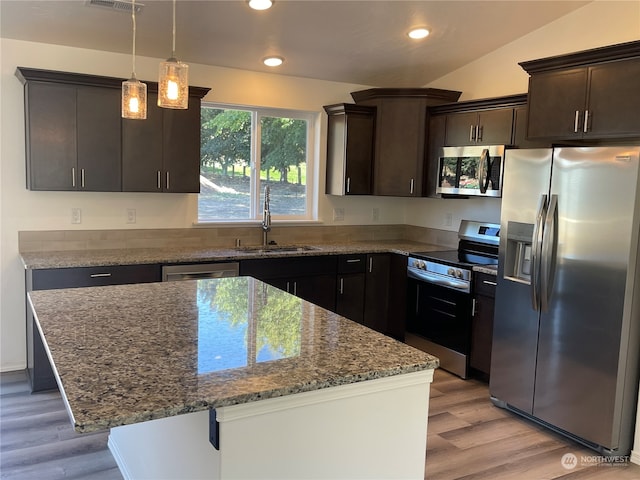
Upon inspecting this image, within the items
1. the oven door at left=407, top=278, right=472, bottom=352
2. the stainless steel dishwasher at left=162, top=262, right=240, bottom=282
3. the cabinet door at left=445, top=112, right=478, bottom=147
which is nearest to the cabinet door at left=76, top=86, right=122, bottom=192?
the stainless steel dishwasher at left=162, top=262, right=240, bottom=282

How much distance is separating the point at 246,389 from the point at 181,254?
9.07 ft

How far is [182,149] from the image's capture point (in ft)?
13.5

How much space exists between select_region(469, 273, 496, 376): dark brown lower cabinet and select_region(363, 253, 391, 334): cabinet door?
973mm

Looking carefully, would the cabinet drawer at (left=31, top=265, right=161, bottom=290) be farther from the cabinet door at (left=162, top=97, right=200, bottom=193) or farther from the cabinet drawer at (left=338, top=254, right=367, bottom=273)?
the cabinet drawer at (left=338, top=254, right=367, bottom=273)

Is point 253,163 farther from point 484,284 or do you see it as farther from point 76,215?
point 484,284

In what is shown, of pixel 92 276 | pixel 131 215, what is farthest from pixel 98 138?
pixel 92 276

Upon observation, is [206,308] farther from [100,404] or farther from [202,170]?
[202,170]

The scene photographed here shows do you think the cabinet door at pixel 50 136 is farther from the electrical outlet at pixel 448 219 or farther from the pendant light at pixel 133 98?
the electrical outlet at pixel 448 219

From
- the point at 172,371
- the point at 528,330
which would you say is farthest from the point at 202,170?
the point at 172,371

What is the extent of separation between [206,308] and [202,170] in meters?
2.50

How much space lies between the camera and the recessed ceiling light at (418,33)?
4051mm

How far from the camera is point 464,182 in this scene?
14.4ft

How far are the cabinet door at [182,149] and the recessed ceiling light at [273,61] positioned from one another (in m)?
0.69

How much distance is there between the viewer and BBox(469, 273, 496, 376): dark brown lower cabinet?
3.90m
